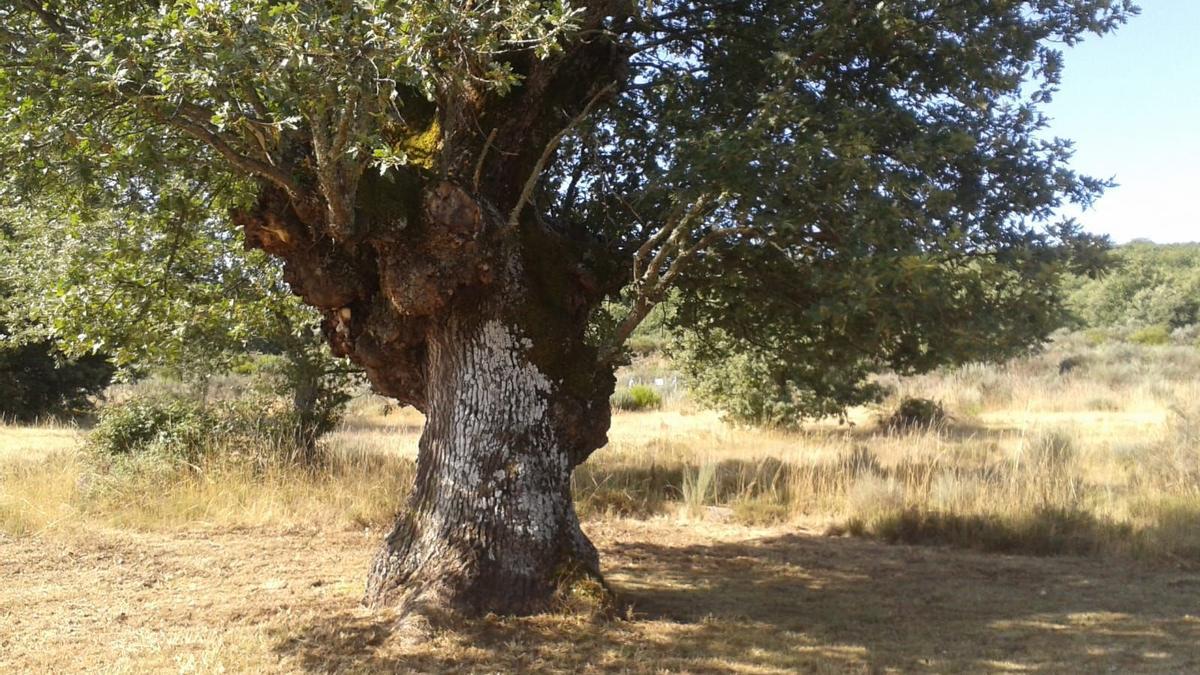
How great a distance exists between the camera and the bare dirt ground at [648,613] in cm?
544

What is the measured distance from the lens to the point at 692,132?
6047 mm

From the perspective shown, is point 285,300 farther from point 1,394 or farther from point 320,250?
point 1,394

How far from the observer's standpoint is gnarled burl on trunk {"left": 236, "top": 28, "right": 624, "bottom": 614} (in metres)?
5.85

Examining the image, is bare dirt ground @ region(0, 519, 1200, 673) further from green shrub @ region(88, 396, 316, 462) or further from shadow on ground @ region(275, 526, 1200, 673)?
green shrub @ region(88, 396, 316, 462)

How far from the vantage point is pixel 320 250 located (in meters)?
6.27

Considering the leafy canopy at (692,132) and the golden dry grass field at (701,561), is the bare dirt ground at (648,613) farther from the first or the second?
the leafy canopy at (692,132)

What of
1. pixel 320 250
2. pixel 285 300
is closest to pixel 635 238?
pixel 320 250

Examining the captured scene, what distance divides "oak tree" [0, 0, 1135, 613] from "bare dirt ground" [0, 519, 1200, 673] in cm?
58

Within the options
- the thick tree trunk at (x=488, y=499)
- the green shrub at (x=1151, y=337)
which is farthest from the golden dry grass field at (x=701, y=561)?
the green shrub at (x=1151, y=337)

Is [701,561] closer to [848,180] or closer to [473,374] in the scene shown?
[473,374]

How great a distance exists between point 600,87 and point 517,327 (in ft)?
6.32

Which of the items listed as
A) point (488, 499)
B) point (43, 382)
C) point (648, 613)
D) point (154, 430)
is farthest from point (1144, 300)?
point (488, 499)

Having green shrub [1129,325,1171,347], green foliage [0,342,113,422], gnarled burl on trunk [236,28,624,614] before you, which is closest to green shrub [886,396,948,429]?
gnarled burl on trunk [236,28,624,614]

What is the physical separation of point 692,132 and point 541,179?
65.0 inches
